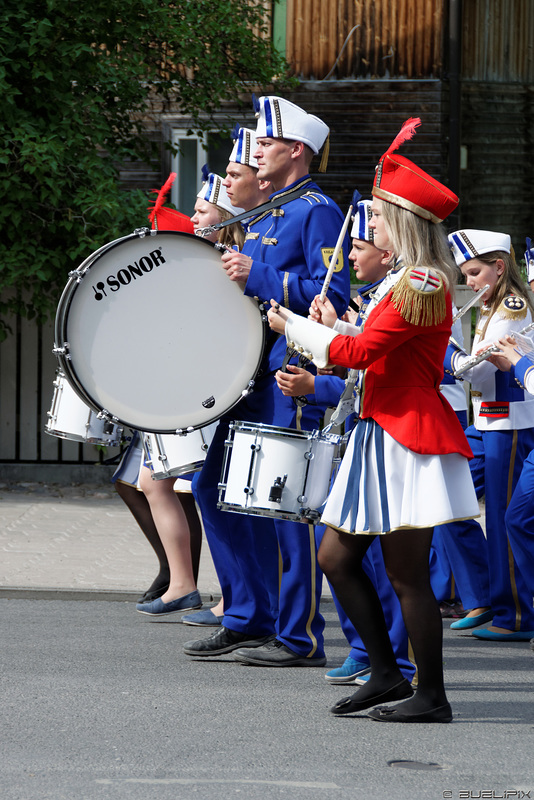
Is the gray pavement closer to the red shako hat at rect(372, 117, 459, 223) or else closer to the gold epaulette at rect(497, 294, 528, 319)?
the gold epaulette at rect(497, 294, 528, 319)

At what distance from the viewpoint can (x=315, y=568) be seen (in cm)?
520

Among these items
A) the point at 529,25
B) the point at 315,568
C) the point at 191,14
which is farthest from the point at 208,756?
the point at 529,25

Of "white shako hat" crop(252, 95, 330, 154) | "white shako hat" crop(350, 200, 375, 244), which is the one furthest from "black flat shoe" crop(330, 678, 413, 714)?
"white shako hat" crop(252, 95, 330, 154)

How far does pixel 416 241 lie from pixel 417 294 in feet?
0.77

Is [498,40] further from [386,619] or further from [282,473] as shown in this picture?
[282,473]

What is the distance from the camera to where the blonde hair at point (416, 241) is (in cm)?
425

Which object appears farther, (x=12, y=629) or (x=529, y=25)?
(x=529, y=25)

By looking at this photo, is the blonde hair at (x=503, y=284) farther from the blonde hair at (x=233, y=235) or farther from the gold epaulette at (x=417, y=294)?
the gold epaulette at (x=417, y=294)

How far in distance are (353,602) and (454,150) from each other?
10549mm

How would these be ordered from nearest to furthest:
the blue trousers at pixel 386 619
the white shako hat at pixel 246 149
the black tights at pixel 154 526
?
the blue trousers at pixel 386 619
the white shako hat at pixel 246 149
the black tights at pixel 154 526

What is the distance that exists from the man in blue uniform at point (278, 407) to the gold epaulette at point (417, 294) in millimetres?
786

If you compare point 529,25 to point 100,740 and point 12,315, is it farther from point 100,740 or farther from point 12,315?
point 100,740

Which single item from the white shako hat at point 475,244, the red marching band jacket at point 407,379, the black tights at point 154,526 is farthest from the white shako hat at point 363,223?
the black tights at point 154,526

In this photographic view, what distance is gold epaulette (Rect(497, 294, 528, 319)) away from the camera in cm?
598
